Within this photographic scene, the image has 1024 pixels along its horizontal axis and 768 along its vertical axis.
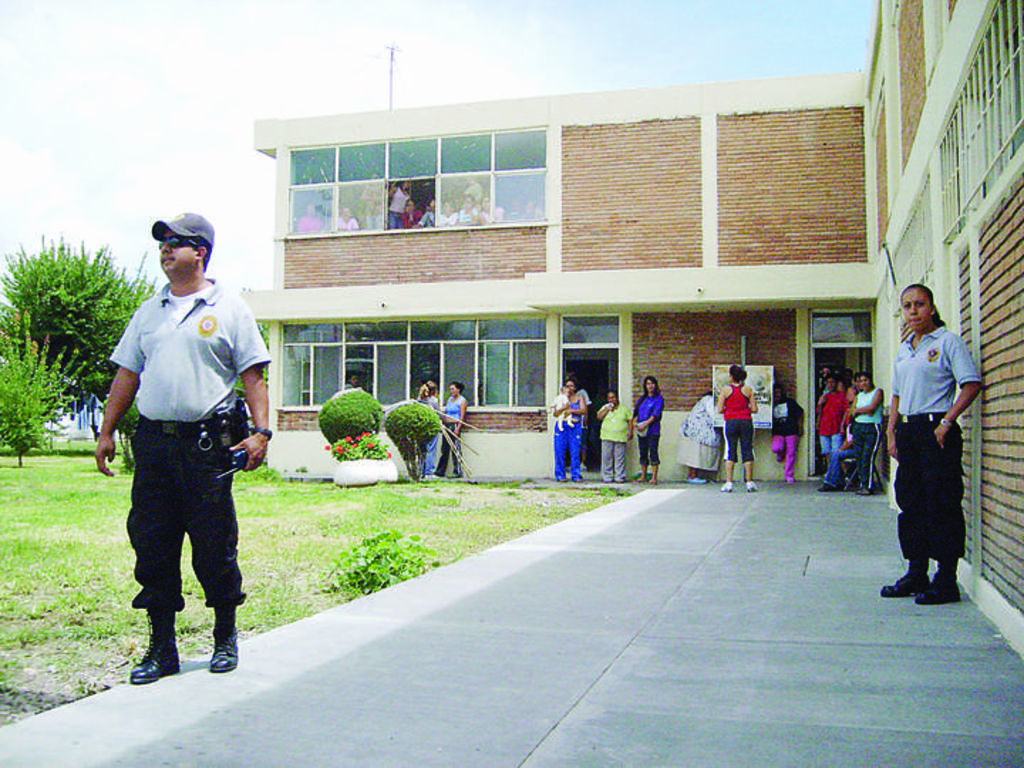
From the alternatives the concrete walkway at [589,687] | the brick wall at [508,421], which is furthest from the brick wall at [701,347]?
the concrete walkway at [589,687]

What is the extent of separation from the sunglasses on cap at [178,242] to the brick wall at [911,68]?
6861 millimetres

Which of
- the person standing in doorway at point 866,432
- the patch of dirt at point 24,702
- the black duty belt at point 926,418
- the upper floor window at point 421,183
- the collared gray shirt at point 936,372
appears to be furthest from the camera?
the upper floor window at point 421,183

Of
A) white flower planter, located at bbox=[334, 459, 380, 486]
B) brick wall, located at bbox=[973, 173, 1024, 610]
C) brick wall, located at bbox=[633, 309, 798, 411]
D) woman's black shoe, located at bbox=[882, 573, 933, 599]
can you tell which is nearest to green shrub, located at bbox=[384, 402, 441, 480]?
white flower planter, located at bbox=[334, 459, 380, 486]

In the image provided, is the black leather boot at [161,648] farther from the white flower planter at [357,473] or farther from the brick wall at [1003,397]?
the white flower planter at [357,473]

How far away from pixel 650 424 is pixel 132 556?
1023cm

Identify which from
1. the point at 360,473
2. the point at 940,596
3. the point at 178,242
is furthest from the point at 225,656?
the point at 360,473

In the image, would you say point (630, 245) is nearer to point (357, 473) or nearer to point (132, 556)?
point (357, 473)

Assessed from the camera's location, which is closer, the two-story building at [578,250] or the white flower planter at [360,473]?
the white flower planter at [360,473]

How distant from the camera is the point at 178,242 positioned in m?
4.29

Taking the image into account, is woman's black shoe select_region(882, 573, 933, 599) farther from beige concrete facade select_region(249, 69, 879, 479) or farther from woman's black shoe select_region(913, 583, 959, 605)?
beige concrete facade select_region(249, 69, 879, 479)

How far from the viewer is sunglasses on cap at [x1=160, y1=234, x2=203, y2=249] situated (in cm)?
427

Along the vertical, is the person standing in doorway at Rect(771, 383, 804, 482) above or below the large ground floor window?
below

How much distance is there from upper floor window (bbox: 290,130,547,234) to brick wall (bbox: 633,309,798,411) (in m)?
3.19

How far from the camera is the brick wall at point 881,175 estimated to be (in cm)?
1414
